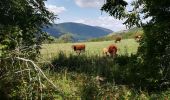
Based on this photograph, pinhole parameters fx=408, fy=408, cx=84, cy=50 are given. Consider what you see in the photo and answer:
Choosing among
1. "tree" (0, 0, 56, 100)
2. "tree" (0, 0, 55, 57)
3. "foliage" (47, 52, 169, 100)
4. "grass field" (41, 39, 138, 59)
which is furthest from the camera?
"grass field" (41, 39, 138, 59)

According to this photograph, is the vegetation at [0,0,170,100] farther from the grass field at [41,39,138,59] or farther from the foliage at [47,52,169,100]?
the grass field at [41,39,138,59]

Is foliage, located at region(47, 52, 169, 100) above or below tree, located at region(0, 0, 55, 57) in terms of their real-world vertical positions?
below

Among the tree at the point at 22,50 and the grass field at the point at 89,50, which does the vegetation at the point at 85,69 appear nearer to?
the tree at the point at 22,50

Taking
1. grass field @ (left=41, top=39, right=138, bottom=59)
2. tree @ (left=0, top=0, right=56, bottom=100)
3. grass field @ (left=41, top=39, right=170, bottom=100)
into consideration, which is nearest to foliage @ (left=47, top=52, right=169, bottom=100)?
grass field @ (left=41, top=39, right=170, bottom=100)

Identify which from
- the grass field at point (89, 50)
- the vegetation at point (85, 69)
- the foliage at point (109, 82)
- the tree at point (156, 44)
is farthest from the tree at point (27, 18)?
the tree at point (156, 44)

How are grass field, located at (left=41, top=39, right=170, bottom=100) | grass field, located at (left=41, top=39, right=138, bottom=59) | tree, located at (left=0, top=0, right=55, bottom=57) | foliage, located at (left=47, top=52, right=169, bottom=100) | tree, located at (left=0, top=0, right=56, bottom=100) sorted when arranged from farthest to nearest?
grass field, located at (left=41, top=39, right=138, bottom=59)
tree, located at (left=0, top=0, right=55, bottom=57)
foliage, located at (left=47, top=52, right=169, bottom=100)
grass field, located at (left=41, top=39, right=170, bottom=100)
tree, located at (left=0, top=0, right=56, bottom=100)

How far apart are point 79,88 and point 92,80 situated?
70 centimetres

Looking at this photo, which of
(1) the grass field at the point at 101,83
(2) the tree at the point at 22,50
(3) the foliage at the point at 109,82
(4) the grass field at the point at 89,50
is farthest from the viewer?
(4) the grass field at the point at 89,50

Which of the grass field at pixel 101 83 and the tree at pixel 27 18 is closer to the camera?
the grass field at pixel 101 83

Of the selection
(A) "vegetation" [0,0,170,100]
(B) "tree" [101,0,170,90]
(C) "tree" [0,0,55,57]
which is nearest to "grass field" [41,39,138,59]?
(C) "tree" [0,0,55,57]

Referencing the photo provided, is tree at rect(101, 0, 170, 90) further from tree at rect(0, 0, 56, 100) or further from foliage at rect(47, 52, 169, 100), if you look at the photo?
tree at rect(0, 0, 56, 100)

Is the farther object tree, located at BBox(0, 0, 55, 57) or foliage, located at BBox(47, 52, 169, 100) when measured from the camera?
tree, located at BBox(0, 0, 55, 57)

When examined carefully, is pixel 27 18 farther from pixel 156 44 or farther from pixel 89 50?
pixel 89 50

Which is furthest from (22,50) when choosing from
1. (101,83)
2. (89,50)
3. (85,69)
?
(89,50)
